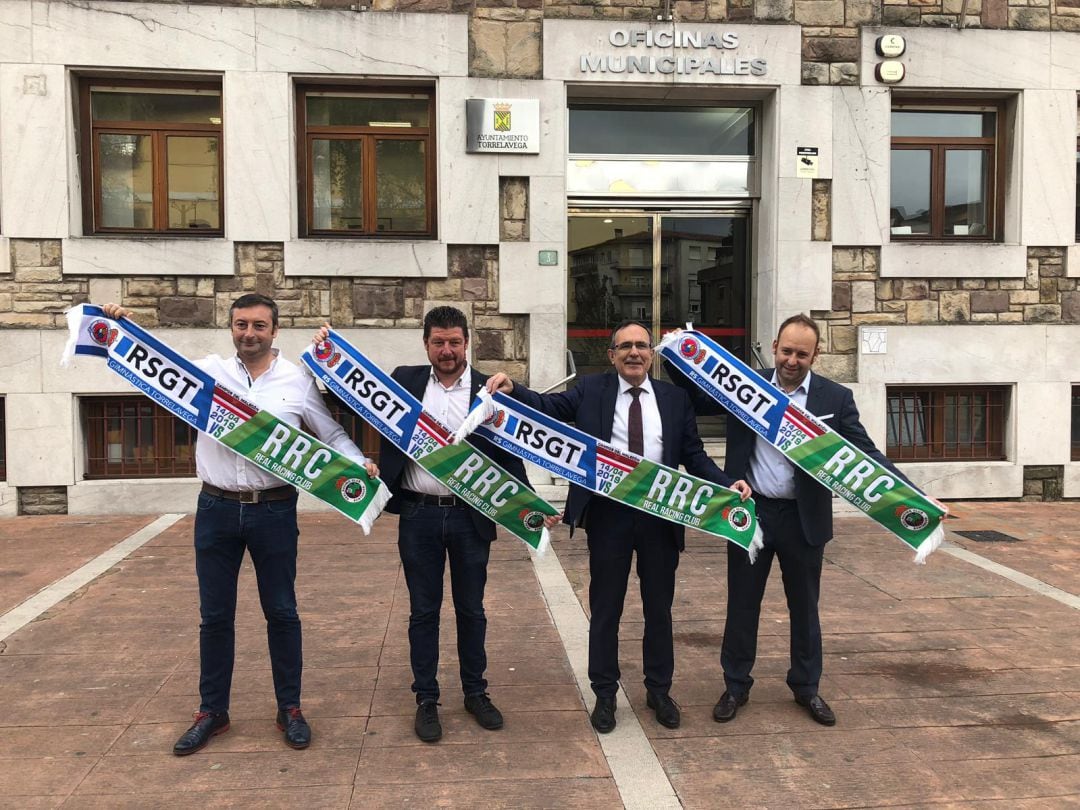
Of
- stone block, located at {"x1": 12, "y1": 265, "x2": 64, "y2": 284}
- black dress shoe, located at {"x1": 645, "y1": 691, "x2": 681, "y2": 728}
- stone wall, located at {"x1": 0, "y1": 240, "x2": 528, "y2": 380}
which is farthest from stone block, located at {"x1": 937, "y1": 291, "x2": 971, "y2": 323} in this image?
stone block, located at {"x1": 12, "y1": 265, "x2": 64, "y2": 284}

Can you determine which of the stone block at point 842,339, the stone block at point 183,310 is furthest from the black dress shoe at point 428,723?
the stone block at point 842,339

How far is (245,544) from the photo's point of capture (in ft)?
13.4

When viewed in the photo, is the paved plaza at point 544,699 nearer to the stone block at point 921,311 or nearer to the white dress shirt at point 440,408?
the white dress shirt at point 440,408

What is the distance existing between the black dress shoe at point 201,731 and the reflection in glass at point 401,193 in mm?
6873

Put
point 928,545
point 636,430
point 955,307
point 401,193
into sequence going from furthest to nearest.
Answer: point 955,307 → point 401,193 → point 928,545 → point 636,430

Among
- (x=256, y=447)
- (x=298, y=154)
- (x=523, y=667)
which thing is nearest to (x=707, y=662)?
(x=523, y=667)

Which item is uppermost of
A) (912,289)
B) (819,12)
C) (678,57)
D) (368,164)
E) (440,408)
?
(819,12)

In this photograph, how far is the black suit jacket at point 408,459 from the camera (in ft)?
13.6

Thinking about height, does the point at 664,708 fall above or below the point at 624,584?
below

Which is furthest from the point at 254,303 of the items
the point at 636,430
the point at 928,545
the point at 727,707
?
the point at 928,545

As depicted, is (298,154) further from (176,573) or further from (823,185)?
(823,185)

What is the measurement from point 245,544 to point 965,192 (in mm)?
9873

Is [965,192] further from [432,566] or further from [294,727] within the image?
[294,727]

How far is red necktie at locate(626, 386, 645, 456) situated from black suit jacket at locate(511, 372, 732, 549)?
0.09 m
